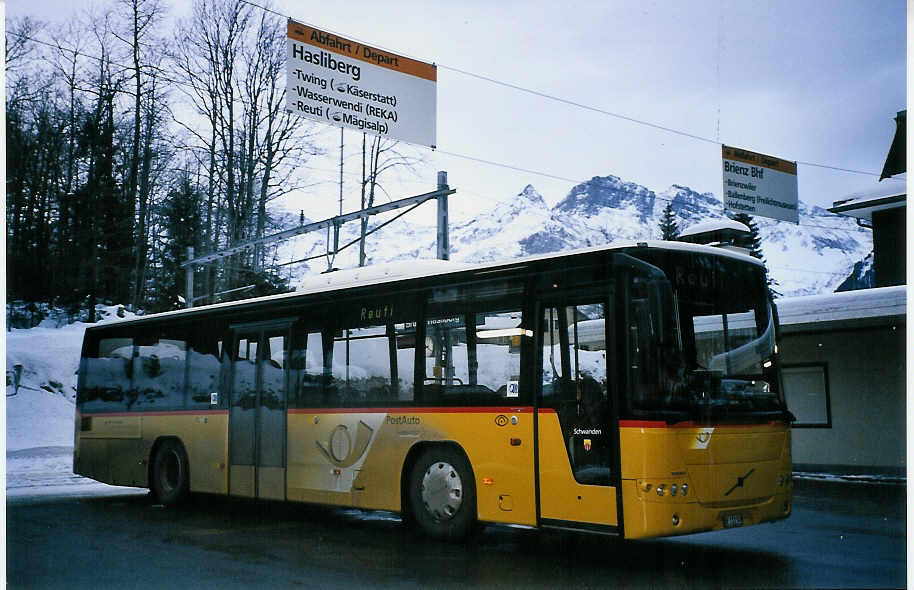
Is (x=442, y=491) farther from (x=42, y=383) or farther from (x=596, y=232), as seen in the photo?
(x=596, y=232)

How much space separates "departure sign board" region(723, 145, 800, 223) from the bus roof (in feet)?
22.1

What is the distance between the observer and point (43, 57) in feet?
68.7

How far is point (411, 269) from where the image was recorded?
1077cm

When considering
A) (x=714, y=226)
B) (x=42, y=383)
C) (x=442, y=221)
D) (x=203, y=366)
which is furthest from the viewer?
(x=42, y=383)

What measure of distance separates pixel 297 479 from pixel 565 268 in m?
4.65

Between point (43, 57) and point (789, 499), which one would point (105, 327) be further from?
point (789, 499)

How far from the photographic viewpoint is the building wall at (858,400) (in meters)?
17.4

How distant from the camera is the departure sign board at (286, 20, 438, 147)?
10422mm

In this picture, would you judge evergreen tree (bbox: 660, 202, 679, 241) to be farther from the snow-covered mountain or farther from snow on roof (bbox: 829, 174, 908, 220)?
snow on roof (bbox: 829, 174, 908, 220)

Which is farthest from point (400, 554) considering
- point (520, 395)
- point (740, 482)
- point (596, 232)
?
point (596, 232)

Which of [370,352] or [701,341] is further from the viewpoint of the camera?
[370,352]

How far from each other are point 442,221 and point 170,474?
303 inches

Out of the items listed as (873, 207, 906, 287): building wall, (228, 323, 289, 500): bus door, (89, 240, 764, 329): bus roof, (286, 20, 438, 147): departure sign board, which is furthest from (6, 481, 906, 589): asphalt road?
(873, 207, 906, 287): building wall

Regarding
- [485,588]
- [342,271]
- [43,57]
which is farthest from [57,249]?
[485,588]
